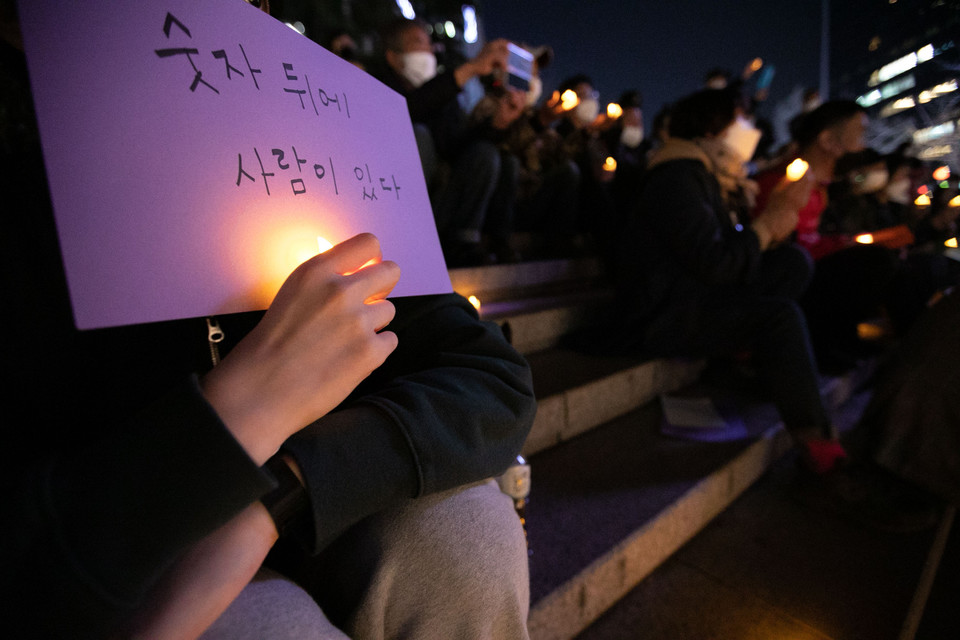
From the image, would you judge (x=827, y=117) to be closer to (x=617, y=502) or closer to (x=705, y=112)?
(x=705, y=112)

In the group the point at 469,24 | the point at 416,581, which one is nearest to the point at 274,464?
the point at 416,581

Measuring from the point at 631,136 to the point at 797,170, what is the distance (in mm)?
3107

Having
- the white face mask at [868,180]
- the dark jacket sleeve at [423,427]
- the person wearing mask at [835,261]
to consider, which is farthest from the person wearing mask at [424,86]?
the white face mask at [868,180]

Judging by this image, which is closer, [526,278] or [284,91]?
[284,91]

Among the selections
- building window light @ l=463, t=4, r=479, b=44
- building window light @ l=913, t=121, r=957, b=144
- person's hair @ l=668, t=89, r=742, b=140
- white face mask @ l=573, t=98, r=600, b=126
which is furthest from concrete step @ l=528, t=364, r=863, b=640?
building window light @ l=463, t=4, r=479, b=44

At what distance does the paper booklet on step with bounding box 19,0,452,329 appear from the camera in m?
0.38

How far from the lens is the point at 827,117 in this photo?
2.59 m

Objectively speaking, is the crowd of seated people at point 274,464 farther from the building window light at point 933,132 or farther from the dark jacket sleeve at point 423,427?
the building window light at point 933,132

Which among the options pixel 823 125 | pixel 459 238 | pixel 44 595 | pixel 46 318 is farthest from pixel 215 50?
pixel 823 125

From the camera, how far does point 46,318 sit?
53cm

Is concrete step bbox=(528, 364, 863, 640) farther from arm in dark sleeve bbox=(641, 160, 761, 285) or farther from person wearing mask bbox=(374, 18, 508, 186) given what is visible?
person wearing mask bbox=(374, 18, 508, 186)

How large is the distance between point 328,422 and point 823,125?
11.2ft

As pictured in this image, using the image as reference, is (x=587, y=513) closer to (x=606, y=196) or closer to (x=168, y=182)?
(x=168, y=182)

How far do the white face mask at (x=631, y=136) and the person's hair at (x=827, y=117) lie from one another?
2.12 m
